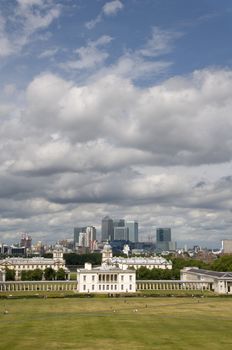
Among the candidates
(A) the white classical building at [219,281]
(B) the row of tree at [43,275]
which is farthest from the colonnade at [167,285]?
(B) the row of tree at [43,275]

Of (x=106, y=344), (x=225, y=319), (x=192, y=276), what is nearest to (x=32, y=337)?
(x=106, y=344)

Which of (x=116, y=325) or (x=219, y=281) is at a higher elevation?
(x=219, y=281)

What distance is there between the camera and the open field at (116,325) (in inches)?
2468

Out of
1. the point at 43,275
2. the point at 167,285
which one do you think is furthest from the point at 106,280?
the point at 43,275

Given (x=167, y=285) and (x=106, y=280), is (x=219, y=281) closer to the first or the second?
(x=167, y=285)

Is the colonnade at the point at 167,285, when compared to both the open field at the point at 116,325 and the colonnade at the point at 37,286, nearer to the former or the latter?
the colonnade at the point at 37,286

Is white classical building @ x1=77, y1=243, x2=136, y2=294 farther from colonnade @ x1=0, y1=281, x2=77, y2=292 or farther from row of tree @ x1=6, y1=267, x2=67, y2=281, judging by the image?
row of tree @ x1=6, y1=267, x2=67, y2=281

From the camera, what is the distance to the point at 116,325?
78.1 metres

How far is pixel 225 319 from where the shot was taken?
86.8 meters

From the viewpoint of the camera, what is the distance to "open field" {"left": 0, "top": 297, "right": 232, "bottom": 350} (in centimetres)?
6269

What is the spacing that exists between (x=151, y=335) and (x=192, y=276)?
131 meters

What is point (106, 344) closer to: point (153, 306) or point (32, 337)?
point (32, 337)

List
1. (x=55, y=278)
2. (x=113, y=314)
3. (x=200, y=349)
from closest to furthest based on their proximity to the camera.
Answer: (x=200, y=349) < (x=113, y=314) < (x=55, y=278)

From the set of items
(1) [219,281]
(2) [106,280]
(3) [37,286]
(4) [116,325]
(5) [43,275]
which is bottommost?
(4) [116,325]
